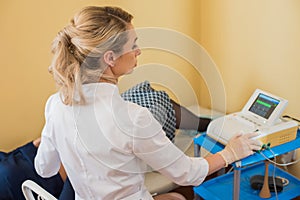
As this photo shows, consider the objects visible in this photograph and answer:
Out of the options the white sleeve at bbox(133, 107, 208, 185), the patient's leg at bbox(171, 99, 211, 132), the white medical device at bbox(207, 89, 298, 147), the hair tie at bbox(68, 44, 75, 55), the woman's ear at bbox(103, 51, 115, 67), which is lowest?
the patient's leg at bbox(171, 99, 211, 132)

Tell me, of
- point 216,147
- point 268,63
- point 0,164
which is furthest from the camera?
point 268,63

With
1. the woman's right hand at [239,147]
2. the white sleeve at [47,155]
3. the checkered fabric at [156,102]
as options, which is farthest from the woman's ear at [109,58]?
the checkered fabric at [156,102]

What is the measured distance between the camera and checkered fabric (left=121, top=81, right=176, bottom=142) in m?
1.75

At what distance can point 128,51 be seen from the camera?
109 centimetres

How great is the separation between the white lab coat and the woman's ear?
0.07m

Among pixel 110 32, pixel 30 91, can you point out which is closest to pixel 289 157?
pixel 110 32

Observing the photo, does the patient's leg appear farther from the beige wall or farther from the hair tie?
the hair tie

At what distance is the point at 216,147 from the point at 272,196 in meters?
0.35

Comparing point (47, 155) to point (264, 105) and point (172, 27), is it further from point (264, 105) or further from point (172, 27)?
point (172, 27)

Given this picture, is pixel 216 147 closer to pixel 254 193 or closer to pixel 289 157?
pixel 254 193

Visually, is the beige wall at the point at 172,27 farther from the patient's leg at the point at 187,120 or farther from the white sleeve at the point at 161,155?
the white sleeve at the point at 161,155

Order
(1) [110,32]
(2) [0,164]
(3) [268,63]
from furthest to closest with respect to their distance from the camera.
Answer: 1. (3) [268,63]
2. (2) [0,164]
3. (1) [110,32]

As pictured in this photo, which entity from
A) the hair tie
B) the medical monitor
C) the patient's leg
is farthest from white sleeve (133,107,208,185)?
the patient's leg

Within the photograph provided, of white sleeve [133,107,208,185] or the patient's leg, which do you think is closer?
white sleeve [133,107,208,185]
